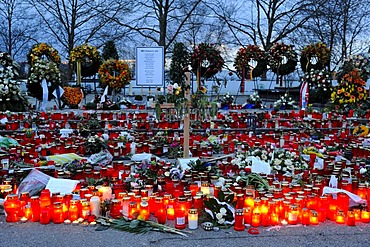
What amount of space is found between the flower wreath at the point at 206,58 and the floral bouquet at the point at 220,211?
13.3 metres

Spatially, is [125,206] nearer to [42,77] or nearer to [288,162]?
[288,162]

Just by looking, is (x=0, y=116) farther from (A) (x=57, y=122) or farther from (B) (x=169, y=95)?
(B) (x=169, y=95)

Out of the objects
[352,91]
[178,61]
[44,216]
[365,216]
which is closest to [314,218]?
[365,216]

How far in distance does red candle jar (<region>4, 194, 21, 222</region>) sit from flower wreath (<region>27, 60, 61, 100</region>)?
1102cm

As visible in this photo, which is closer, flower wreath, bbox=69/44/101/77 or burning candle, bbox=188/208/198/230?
burning candle, bbox=188/208/198/230

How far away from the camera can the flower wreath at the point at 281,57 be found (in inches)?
784

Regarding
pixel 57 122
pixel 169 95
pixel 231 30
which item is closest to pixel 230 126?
pixel 169 95

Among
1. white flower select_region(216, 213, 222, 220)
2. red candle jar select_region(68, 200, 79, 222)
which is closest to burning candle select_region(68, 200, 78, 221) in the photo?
red candle jar select_region(68, 200, 79, 222)

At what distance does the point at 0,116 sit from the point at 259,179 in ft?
26.4

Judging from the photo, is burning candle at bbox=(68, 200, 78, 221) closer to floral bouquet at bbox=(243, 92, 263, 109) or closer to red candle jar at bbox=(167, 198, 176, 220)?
red candle jar at bbox=(167, 198, 176, 220)

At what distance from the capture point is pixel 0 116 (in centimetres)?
1089

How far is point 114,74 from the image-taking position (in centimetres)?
1666

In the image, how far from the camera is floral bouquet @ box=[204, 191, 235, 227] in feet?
13.2

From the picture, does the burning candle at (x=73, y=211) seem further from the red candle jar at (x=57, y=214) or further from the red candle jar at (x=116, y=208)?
the red candle jar at (x=116, y=208)
